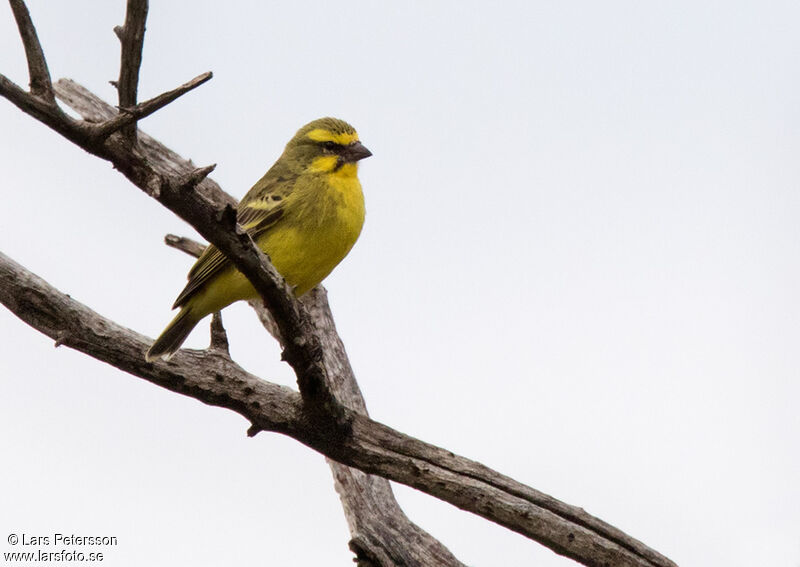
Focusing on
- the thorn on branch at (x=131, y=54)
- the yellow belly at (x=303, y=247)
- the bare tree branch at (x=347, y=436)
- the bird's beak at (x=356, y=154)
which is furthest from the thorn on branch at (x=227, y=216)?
the bird's beak at (x=356, y=154)

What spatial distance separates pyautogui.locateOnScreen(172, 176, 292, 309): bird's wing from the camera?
697cm

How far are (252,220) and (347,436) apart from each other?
5.89ft

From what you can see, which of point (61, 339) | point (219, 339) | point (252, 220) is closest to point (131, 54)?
point (61, 339)

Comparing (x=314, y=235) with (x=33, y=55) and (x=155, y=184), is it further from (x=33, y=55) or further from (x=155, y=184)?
(x=33, y=55)

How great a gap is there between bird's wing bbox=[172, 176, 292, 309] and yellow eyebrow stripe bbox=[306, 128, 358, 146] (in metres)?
0.48

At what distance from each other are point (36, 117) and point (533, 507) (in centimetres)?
378

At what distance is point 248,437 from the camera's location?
642 cm

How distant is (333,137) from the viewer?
7.98m

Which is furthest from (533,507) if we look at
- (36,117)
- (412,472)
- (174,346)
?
(36,117)

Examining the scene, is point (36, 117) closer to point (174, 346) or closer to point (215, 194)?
point (174, 346)

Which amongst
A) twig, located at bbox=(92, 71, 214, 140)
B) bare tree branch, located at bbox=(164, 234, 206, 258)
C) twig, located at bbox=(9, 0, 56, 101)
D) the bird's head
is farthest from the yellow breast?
twig, located at bbox=(9, 0, 56, 101)

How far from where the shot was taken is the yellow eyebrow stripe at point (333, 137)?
7977 millimetres

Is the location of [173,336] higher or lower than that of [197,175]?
higher

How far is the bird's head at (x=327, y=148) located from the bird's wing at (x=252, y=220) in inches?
11.0
